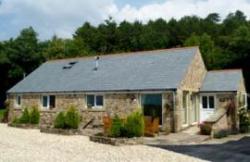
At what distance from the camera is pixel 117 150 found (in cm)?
1945

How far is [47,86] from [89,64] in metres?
4.12

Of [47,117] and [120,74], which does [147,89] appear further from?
[47,117]

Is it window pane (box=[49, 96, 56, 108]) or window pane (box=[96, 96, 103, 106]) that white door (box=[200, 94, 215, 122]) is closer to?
window pane (box=[96, 96, 103, 106])

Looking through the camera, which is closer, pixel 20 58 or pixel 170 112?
pixel 170 112

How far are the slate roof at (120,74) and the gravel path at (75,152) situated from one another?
317 inches

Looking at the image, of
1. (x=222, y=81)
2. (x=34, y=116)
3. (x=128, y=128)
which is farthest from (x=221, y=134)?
(x=34, y=116)

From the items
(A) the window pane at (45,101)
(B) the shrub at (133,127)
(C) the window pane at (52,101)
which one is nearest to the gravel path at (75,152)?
(B) the shrub at (133,127)

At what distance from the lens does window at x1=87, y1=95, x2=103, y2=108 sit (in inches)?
1254

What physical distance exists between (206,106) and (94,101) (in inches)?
331

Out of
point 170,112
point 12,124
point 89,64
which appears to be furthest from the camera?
point 89,64

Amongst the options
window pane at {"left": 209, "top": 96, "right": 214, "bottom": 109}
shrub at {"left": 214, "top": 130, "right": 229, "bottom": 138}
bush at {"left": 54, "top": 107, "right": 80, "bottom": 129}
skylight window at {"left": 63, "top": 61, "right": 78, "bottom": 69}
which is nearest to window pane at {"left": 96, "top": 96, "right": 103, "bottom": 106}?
bush at {"left": 54, "top": 107, "right": 80, "bottom": 129}

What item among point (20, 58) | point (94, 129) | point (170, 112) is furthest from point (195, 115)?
point (20, 58)

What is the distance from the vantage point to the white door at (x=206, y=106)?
30.9 meters

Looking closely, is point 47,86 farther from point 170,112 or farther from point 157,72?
point 170,112
